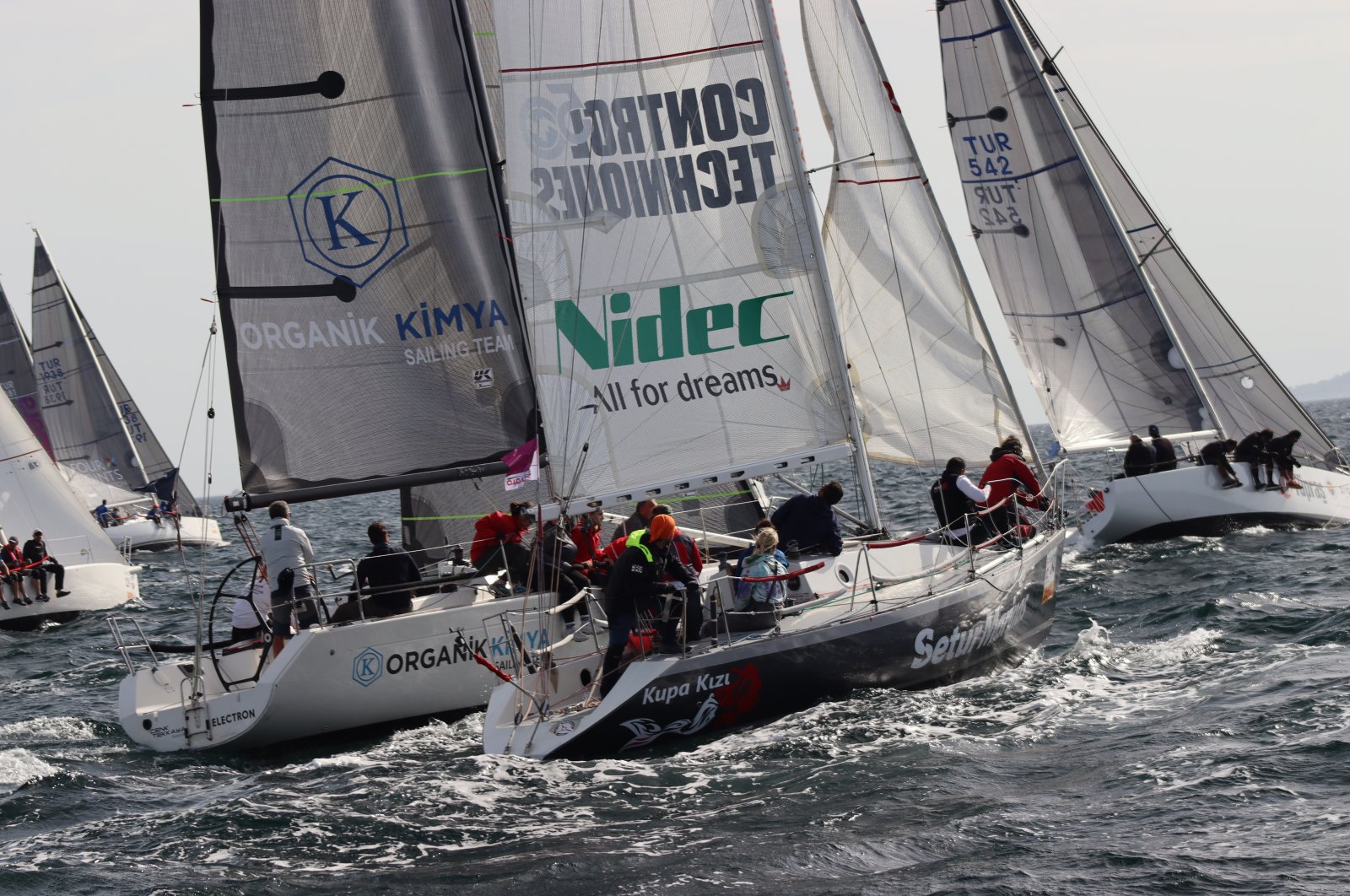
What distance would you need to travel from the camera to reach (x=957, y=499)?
12820 millimetres

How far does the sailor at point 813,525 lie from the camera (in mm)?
11578

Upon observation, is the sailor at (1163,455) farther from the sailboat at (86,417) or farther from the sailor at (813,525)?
the sailboat at (86,417)

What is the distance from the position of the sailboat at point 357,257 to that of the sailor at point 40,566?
31.4ft

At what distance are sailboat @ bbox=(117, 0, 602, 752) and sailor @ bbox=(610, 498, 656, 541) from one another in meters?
1.25

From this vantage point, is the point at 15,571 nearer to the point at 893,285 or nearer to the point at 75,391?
the point at 893,285

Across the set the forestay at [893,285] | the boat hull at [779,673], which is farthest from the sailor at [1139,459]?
the boat hull at [779,673]

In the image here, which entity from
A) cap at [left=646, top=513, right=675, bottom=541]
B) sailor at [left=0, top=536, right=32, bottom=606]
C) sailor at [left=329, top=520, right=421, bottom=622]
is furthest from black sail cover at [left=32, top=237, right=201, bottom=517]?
cap at [left=646, top=513, right=675, bottom=541]

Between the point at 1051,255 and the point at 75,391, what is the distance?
29.3m

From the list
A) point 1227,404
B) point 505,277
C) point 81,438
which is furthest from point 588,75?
point 81,438

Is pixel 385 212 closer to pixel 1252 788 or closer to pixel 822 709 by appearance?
pixel 822 709

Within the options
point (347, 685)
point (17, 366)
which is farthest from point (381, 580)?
point (17, 366)

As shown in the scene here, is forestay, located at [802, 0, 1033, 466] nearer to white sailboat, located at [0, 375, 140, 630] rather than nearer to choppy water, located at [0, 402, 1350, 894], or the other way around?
choppy water, located at [0, 402, 1350, 894]

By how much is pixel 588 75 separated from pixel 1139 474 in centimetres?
1117

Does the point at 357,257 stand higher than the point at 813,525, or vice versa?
the point at 357,257
